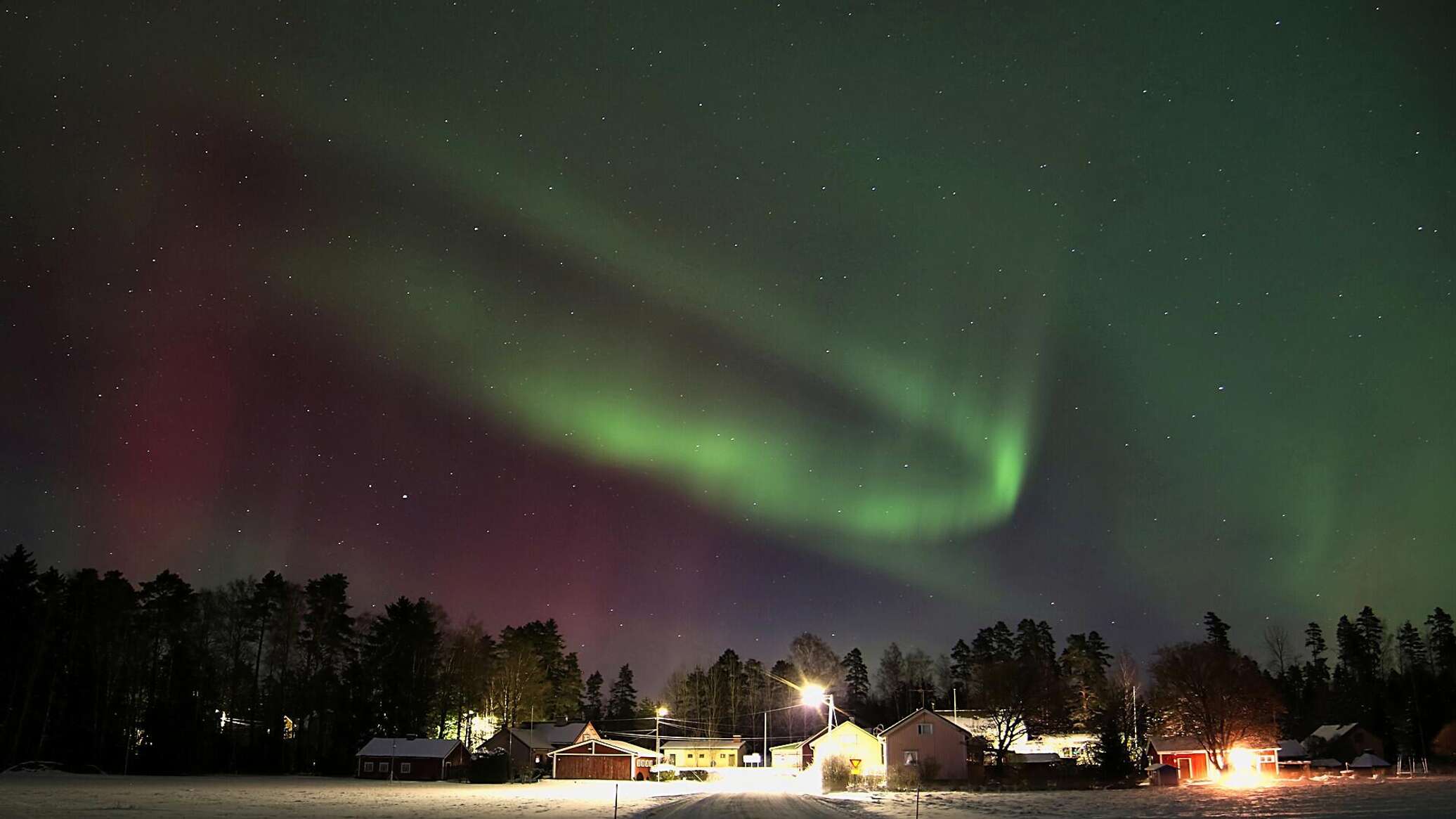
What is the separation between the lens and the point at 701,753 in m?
123

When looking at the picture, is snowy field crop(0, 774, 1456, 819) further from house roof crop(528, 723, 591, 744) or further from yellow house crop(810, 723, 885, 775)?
house roof crop(528, 723, 591, 744)

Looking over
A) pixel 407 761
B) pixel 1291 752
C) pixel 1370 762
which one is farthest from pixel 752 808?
pixel 1291 752

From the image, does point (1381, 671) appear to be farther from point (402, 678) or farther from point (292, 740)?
point (292, 740)

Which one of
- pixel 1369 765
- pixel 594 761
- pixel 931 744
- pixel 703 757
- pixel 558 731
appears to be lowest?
pixel 703 757

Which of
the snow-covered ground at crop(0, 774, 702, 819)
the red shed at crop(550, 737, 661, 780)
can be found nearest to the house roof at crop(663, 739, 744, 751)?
the red shed at crop(550, 737, 661, 780)

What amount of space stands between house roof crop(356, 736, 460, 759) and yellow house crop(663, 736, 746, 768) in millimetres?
37361

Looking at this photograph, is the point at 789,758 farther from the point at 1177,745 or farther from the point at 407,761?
the point at 407,761

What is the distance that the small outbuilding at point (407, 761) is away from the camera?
287 feet

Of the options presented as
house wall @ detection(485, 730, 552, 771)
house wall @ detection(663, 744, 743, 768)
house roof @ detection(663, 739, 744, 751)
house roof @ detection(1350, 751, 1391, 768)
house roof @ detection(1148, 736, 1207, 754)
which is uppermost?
house roof @ detection(1148, 736, 1207, 754)

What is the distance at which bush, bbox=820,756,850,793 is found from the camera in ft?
230

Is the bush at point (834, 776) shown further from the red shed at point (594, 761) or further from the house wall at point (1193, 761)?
the house wall at point (1193, 761)

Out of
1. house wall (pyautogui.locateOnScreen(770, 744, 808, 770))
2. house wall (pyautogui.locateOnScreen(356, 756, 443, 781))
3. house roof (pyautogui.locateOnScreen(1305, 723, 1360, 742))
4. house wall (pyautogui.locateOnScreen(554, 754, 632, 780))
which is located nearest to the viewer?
house wall (pyautogui.locateOnScreen(356, 756, 443, 781))

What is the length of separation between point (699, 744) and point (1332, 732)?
73.9 metres

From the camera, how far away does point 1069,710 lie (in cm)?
10475
